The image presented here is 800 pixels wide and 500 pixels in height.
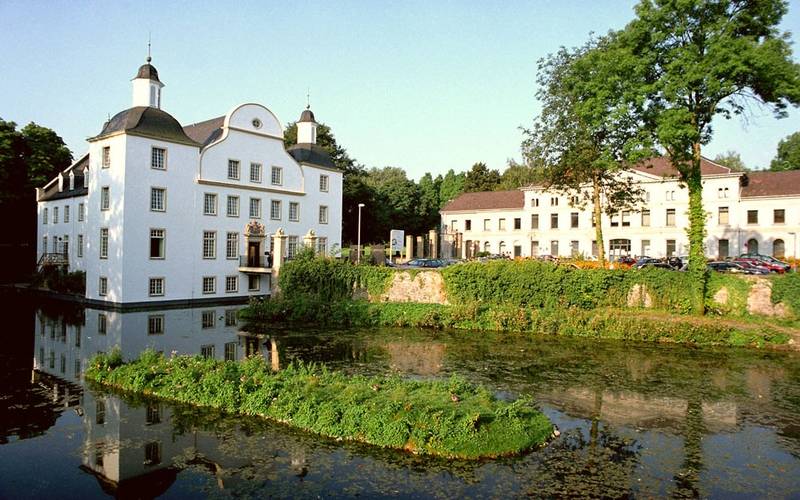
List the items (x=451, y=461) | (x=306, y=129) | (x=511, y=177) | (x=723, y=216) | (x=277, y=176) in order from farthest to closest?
(x=511, y=177)
(x=723, y=216)
(x=306, y=129)
(x=277, y=176)
(x=451, y=461)

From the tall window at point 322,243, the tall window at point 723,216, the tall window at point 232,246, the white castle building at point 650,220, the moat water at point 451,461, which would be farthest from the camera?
the tall window at point 723,216

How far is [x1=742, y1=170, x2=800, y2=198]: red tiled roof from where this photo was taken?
1875 inches

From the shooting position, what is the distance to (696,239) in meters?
24.0

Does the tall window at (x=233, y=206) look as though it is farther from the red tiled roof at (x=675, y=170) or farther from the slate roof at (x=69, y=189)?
the red tiled roof at (x=675, y=170)

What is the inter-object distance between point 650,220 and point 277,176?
3519cm

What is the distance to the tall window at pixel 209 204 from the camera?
3419cm

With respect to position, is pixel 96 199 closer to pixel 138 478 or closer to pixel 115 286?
pixel 115 286

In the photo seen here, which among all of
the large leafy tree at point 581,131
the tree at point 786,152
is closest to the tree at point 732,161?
the tree at point 786,152

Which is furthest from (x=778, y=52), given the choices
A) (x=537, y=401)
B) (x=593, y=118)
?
(x=537, y=401)

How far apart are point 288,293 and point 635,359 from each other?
17.3m

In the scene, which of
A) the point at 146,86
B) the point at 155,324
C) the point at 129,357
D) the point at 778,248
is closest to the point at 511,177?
the point at 778,248

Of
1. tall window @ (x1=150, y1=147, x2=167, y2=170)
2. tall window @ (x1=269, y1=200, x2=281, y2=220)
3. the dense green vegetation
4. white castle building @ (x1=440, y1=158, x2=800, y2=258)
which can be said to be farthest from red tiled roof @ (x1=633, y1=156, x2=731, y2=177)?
tall window @ (x1=150, y1=147, x2=167, y2=170)

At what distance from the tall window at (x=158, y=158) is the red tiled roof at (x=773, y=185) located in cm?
4612

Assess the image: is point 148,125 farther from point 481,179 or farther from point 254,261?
point 481,179
